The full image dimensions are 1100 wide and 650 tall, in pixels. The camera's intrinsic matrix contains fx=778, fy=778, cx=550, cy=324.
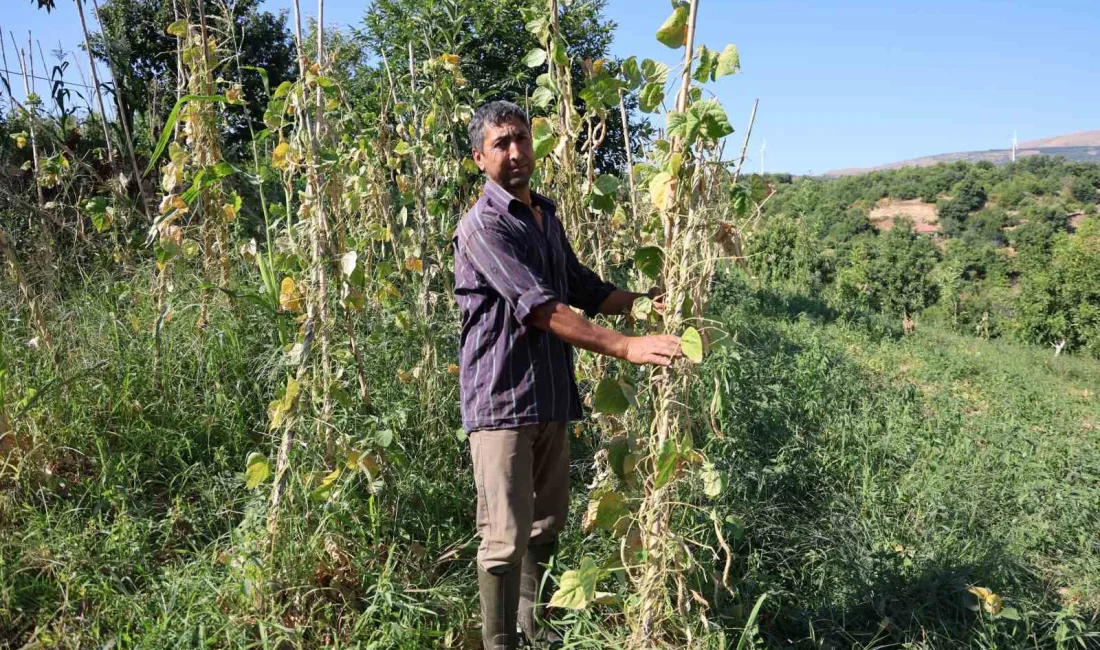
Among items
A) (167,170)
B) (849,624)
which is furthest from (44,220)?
(849,624)

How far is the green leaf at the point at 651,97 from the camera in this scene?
198 centimetres

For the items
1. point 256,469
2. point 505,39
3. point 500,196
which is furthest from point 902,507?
point 505,39

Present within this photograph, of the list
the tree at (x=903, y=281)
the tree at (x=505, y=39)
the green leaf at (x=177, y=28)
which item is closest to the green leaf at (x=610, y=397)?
the green leaf at (x=177, y=28)

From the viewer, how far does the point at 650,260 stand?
1957mm

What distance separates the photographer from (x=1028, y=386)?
289 inches

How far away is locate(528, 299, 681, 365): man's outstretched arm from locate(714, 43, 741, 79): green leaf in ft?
2.04

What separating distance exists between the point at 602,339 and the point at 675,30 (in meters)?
0.76

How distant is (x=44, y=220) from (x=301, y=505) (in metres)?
2.38

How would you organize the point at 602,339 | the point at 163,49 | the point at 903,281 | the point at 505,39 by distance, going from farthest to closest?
the point at 903,281 → the point at 163,49 → the point at 505,39 → the point at 602,339

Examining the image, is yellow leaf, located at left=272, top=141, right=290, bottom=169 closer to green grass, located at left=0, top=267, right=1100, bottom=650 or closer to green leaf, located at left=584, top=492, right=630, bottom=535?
green grass, located at left=0, top=267, right=1100, bottom=650

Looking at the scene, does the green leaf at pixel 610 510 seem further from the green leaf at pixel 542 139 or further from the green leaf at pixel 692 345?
the green leaf at pixel 542 139

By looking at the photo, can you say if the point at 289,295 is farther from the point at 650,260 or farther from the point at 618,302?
the point at 650,260

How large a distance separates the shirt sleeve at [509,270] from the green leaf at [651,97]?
0.47 m

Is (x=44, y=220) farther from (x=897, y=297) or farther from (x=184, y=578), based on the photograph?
(x=897, y=297)
